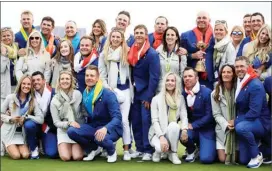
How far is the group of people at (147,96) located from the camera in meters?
5.84

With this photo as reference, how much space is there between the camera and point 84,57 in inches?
260

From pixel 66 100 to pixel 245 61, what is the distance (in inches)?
94.6

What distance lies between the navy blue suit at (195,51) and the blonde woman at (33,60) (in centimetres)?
204

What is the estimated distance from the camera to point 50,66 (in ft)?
22.5

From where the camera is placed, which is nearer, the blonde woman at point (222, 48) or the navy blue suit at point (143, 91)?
the navy blue suit at point (143, 91)

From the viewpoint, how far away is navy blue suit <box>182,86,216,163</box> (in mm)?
5977

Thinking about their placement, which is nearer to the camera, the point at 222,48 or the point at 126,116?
the point at 126,116

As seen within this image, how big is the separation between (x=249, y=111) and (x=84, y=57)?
242 cm

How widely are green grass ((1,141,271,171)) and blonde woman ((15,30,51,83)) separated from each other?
4.56ft

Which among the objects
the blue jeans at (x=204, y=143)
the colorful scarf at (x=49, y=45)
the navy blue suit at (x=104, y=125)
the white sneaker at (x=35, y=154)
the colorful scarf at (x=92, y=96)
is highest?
the colorful scarf at (x=49, y=45)

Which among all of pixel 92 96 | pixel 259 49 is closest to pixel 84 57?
pixel 92 96

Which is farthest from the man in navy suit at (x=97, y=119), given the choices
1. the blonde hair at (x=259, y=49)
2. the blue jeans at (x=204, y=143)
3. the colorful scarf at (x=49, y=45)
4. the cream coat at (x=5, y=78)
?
the blonde hair at (x=259, y=49)

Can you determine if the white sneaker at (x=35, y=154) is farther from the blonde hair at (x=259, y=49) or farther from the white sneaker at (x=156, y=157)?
the blonde hair at (x=259, y=49)

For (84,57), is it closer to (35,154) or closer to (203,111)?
(35,154)
